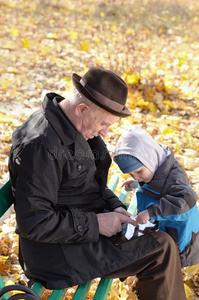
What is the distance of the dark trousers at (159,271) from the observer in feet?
6.70

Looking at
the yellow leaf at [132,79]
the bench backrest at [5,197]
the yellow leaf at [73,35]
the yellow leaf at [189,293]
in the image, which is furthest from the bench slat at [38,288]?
the yellow leaf at [73,35]

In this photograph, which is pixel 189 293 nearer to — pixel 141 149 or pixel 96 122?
pixel 141 149

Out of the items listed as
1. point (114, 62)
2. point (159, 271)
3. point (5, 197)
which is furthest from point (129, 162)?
point (114, 62)

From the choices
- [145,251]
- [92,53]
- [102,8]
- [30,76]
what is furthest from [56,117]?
[102,8]

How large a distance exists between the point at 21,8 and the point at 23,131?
359 inches

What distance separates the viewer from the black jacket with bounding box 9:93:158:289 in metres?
1.91

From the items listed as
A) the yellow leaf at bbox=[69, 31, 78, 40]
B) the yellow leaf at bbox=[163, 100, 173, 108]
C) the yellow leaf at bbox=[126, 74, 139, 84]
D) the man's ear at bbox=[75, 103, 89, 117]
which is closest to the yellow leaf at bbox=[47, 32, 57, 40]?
the yellow leaf at bbox=[69, 31, 78, 40]

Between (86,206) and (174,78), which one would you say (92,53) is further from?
(86,206)

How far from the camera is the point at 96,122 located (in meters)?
2.10

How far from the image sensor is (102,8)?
33.1 ft

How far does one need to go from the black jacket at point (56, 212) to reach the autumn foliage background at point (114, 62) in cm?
58

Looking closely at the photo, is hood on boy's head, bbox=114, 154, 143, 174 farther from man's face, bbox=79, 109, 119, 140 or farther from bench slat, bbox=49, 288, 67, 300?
bench slat, bbox=49, 288, 67, 300

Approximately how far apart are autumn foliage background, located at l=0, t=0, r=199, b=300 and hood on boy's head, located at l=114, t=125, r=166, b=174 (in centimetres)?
88

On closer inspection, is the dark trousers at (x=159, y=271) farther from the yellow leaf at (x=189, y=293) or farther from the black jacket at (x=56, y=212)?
the yellow leaf at (x=189, y=293)
